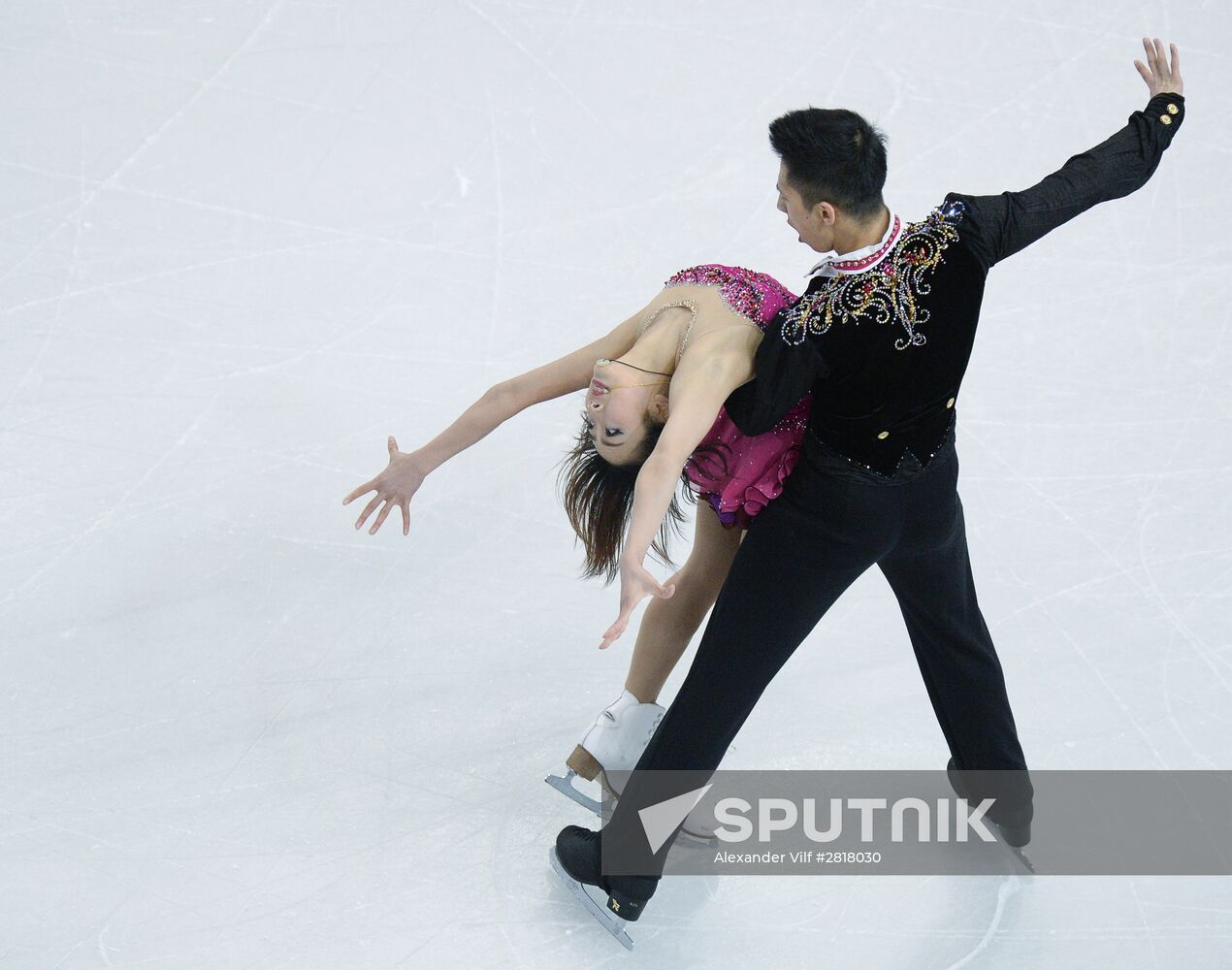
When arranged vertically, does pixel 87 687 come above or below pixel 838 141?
below

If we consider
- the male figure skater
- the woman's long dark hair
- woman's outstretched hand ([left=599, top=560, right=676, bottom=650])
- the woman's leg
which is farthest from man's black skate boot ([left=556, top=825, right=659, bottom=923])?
woman's outstretched hand ([left=599, top=560, right=676, bottom=650])

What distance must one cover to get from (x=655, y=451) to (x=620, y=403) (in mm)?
195

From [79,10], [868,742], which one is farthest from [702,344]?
[79,10]

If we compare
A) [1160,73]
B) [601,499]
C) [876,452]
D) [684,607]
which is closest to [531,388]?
[601,499]

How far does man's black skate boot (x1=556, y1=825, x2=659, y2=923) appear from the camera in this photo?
2.48 meters

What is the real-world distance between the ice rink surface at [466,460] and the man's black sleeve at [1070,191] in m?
1.24

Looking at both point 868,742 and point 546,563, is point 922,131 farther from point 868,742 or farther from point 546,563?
point 868,742

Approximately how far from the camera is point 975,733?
2641 mm

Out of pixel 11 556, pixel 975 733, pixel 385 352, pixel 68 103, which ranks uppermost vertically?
pixel 68 103

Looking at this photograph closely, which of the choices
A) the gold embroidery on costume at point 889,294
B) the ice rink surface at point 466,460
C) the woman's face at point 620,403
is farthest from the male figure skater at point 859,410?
the ice rink surface at point 466,460

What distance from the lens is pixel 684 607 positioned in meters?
2.68

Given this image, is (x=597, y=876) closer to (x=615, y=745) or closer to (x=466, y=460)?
(x=615, y=745)

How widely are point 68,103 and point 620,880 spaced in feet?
11.8

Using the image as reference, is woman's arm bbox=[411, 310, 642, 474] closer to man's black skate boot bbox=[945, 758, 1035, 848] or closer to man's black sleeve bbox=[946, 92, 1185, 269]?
man's black sleeve bbox=[946, 92, 1185, 269]
